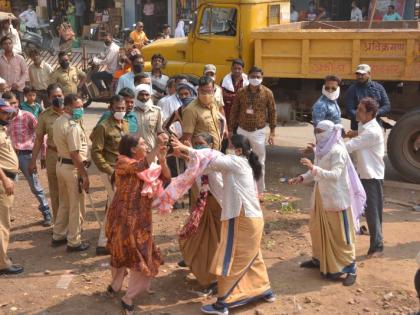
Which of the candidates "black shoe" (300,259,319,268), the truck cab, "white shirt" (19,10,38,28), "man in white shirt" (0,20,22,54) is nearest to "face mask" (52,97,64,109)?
"black shoe" (300,259,319,268)

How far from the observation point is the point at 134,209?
4793mm

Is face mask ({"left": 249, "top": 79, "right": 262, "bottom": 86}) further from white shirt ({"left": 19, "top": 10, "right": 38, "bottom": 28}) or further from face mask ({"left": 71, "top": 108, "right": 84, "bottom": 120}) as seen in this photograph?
white shirt ({"left": 19, "top": 10, "right": 38, "bottom": 28})

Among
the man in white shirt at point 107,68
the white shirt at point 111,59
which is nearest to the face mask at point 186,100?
the man in white shirt at point 107,68

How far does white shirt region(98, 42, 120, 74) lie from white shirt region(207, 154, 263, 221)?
1009 cm

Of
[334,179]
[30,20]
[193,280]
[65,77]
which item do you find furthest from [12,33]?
[30,20]

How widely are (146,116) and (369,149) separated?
2437mm

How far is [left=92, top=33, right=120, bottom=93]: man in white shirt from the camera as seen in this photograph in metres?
13.7

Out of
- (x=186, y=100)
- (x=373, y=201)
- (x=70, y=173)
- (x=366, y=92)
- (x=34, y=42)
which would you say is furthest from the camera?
(x=34, y=42)

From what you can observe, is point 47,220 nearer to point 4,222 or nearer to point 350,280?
point 4,222

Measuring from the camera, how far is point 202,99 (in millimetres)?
6504

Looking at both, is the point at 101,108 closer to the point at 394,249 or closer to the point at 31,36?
the point at 31,36

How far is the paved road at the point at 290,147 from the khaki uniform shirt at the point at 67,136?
406cm

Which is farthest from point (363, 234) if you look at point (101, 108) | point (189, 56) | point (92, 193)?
point (101, 108)

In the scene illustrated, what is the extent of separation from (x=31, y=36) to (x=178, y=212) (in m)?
14.9
